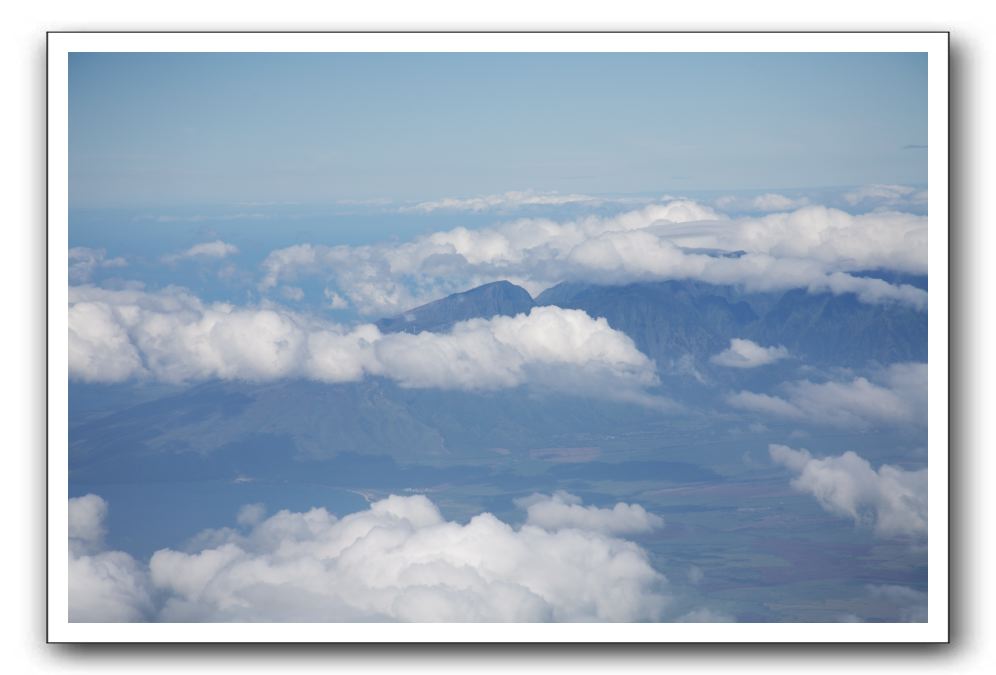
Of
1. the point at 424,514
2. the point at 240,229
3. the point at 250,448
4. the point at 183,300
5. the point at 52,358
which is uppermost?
the point at 240,229

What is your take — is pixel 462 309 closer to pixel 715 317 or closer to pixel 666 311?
pixel 666 311

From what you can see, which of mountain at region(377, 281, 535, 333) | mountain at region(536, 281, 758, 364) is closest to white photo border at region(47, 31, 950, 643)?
mountain at region(536, 281, 758, 364)

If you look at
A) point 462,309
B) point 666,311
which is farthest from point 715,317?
point 462,309

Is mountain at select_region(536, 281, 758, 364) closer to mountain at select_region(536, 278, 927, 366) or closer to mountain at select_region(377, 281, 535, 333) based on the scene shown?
mountain at select_region(536, 278, 927, 366)

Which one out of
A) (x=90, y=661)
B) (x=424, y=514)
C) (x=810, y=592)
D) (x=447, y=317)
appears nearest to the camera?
(x=90, y=661)

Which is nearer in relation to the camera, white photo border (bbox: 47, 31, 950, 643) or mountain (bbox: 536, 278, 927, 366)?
white photo border (bbox: 47, 31, 950, 643)

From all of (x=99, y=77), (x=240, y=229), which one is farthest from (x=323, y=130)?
(x=99, y=77)

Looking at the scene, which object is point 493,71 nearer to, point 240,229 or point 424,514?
point 240,229
